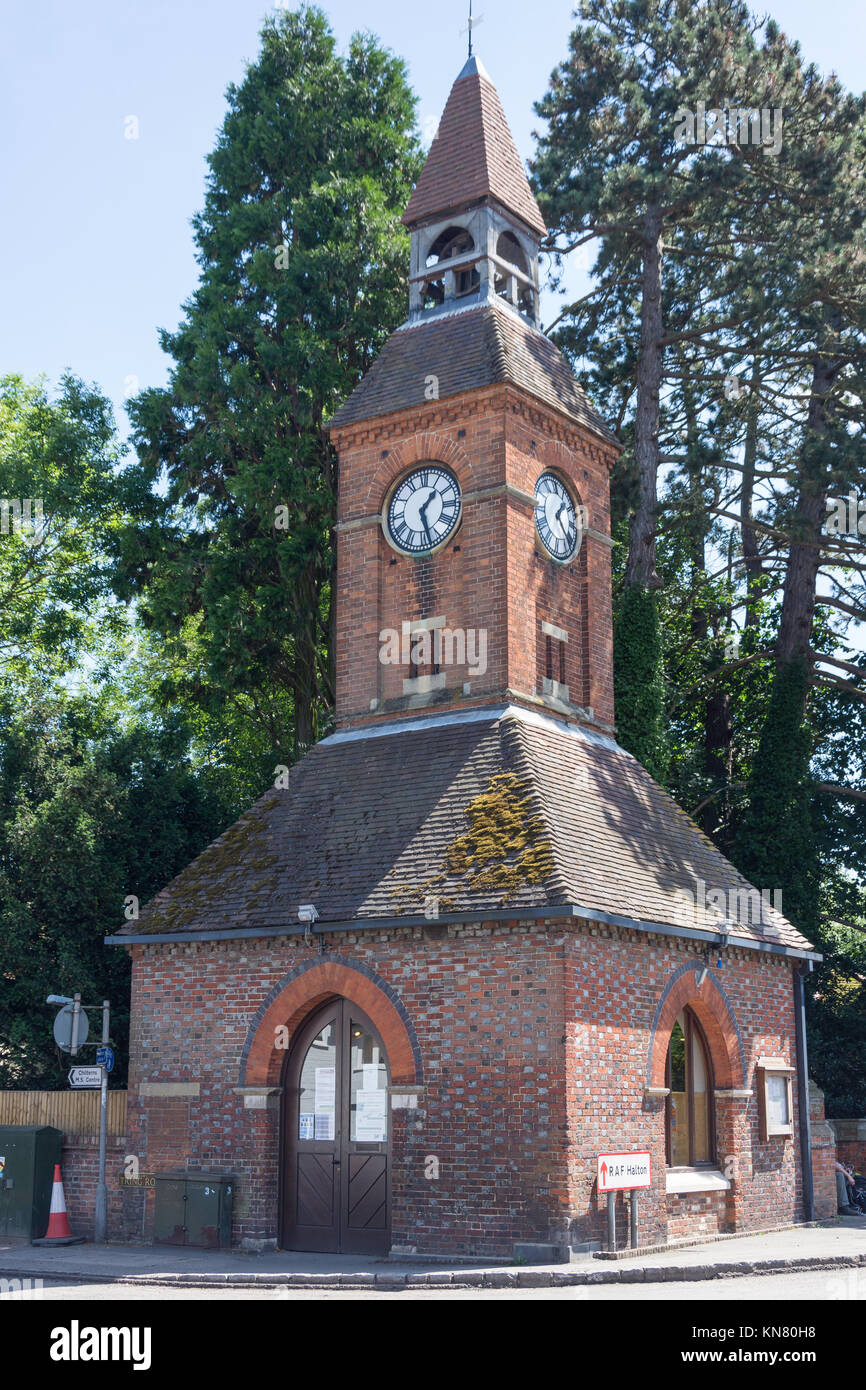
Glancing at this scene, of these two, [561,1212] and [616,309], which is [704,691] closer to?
[616,309]

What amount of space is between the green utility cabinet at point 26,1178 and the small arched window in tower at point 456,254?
14.2 metres

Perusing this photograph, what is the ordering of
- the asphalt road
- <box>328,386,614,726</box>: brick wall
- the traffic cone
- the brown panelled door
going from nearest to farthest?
the asphalt road → the brown panelled door → the traffic cone → <box>328,386,614,726</box>: brick wall

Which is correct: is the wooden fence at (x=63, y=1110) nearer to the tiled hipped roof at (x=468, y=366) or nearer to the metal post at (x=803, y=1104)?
the metal post at (x=803, y=1104)

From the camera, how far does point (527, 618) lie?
20438 mm

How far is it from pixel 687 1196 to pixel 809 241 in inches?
653

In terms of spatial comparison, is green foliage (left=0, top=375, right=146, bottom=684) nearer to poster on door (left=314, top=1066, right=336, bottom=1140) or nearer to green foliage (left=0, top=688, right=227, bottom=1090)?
green foliage (left=0, top=688, right=227, bottom=1090)

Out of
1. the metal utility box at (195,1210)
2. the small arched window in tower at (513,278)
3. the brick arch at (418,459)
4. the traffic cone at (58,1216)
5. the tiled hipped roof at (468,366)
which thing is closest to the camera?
the metal utility box at (195,1210)

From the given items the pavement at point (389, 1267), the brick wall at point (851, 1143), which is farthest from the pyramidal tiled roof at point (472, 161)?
the pavement at point (389, 1267)

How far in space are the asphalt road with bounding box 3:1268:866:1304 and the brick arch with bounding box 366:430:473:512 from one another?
1120 centimetres

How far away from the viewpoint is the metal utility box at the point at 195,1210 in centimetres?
1708

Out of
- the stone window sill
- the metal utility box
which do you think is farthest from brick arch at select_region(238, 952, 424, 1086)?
the stone window sill

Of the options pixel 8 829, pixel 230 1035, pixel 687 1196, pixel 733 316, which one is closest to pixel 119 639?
pixel 8 829

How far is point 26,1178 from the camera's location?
18.1 meters

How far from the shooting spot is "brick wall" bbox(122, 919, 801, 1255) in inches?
608
